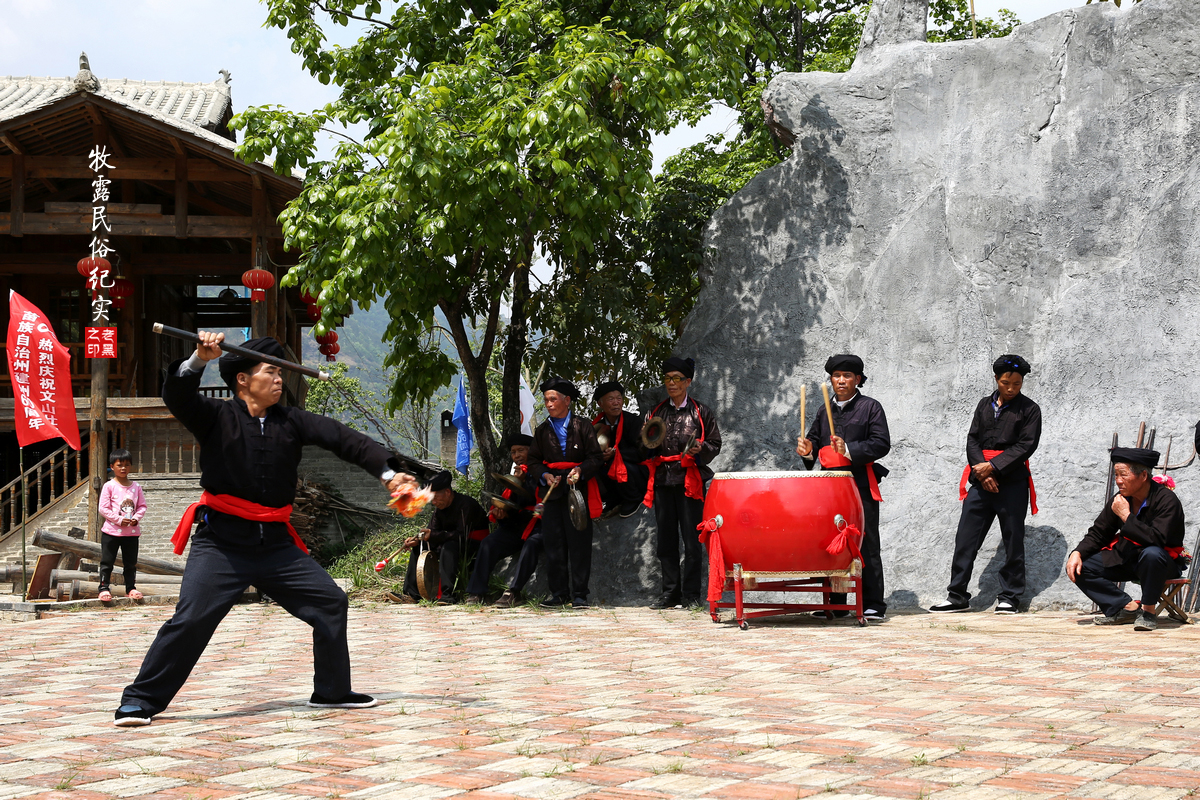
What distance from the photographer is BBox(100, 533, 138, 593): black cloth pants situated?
10.1 meters

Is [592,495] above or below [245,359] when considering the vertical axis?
below

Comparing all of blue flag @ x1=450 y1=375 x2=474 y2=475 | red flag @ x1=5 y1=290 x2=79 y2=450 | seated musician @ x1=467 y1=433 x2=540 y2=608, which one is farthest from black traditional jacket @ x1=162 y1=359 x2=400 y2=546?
blue flag @ x1=450 y1=375 x2=474 y2=475

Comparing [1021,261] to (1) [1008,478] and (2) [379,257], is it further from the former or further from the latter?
(2) [379,257]

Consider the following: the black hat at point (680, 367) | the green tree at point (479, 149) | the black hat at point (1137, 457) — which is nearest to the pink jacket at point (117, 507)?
the green tree at point (479, 149)

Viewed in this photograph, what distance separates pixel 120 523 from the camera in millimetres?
10055

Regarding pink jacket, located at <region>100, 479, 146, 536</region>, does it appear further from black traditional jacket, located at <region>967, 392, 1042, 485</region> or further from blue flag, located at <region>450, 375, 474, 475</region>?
black traditional jacket, located at <region>967, 392, 1042, 485</region>

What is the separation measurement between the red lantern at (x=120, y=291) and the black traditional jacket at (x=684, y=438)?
9675mm

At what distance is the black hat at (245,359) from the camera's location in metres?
4.65

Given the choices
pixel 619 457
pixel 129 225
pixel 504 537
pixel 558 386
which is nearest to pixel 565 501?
pixel 619 457

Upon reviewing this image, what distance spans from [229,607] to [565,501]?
182 inches

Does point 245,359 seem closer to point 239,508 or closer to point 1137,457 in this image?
point 239,508

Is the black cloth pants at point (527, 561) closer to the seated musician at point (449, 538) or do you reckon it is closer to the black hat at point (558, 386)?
the seated musician at point (449, 538)

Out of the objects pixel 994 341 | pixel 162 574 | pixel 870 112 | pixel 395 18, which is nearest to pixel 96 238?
pixel 162 574

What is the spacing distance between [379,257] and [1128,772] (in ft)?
23.1
